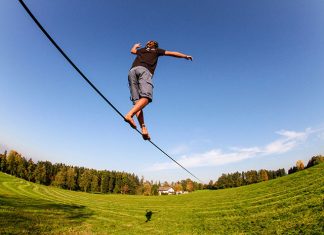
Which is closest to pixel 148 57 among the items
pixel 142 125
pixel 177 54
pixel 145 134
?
pixel 177 54

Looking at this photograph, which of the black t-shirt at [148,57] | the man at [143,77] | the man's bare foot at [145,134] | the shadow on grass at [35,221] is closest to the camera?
the man at [143,77]

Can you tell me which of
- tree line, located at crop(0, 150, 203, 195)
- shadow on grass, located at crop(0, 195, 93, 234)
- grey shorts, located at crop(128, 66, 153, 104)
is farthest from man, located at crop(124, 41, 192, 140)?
tree line, located at crop(0, 150, 203, 195)

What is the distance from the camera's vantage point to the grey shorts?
5422 mm

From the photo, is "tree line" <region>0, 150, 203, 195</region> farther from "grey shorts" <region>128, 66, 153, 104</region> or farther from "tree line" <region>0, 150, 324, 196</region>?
"grey shorts" <region>128, 66, 153, 104</region>

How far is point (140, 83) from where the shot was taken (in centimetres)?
549

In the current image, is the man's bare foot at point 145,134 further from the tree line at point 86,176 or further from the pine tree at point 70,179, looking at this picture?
the pine tree at point 70,179

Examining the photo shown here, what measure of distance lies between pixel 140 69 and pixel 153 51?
2.26 feet

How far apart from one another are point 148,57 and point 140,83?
79 centimetres

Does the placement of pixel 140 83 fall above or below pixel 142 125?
above

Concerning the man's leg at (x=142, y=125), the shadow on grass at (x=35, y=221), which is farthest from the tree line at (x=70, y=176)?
the man's leg at (x=142, y=125)

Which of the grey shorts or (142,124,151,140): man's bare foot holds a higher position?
the grey shorts

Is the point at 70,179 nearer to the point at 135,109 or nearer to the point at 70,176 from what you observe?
the point at 70,176

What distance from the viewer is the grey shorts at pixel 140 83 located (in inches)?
213

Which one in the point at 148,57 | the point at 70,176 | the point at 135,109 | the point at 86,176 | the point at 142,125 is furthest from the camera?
the point at 86,176
